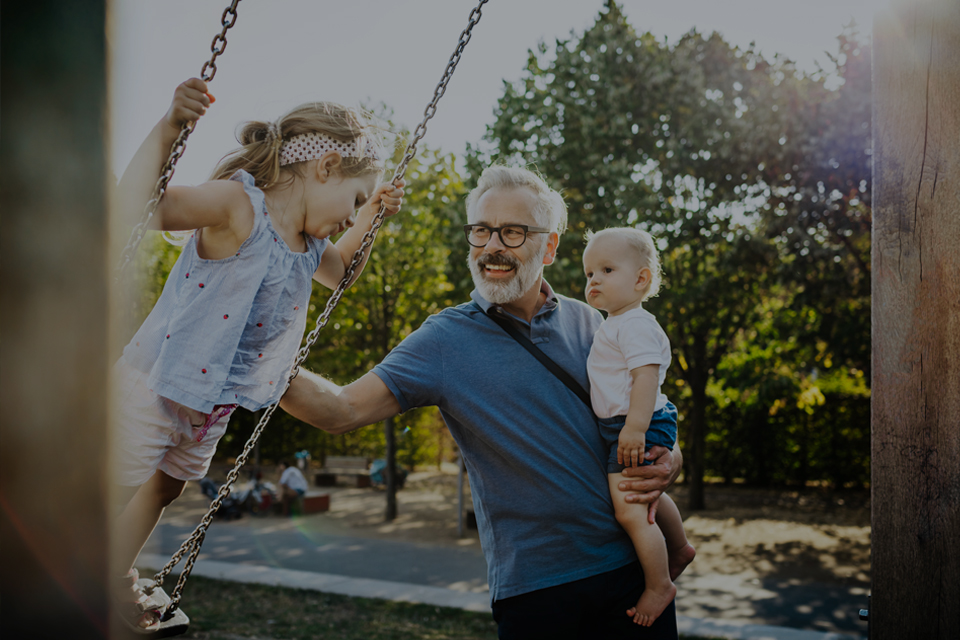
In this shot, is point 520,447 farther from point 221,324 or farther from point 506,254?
point 221,324

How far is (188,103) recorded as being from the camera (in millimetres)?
1783

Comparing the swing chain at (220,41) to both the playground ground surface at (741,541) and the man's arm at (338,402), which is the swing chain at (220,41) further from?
the playground ground surface at (741,541)

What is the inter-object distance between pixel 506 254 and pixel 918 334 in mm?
1236

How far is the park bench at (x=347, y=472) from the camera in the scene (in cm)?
1731

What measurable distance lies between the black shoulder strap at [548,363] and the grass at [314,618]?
4.37m

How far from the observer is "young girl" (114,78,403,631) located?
189 centimetres

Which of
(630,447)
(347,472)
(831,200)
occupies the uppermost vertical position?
(831,200)

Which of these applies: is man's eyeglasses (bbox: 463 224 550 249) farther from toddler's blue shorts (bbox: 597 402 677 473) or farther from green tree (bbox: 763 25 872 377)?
green tree (bbox: 763 25 872 377)

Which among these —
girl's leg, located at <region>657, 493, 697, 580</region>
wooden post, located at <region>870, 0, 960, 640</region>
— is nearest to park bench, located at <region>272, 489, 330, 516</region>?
girl's leg, located at <region>657, 493, 697, 580</region>

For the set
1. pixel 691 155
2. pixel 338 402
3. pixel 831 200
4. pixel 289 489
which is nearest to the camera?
pixel 338 402

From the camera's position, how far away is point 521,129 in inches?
408

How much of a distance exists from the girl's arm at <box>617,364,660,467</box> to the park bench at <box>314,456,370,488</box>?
15.9 metres

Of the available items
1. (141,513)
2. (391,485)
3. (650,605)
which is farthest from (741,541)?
(141,513)

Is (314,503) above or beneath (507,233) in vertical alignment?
beneath
